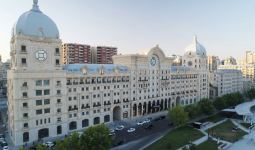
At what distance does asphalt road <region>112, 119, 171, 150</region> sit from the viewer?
7279cm

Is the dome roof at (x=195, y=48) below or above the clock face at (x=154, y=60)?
above

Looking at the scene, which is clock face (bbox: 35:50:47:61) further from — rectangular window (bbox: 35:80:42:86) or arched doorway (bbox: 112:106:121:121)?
arched doorway (bbox: 112:106:121:121)

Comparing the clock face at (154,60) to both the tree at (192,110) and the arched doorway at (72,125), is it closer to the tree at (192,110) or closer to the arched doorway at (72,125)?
the tree at (192,110)

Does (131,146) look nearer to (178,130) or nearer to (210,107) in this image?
(178,130)

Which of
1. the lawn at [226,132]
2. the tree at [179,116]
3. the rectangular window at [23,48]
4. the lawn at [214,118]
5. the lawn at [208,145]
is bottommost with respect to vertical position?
the lawn at [208,145]

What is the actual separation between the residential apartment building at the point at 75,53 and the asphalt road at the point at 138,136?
3844 inches

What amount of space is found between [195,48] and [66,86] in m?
87.7

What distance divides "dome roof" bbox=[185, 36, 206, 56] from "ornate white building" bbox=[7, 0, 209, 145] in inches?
944

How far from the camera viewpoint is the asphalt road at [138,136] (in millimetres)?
72787

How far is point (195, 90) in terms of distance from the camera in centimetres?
14038

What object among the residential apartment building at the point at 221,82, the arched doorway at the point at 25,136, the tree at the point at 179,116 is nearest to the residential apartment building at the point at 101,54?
the residential apartment building at the point at 221,82

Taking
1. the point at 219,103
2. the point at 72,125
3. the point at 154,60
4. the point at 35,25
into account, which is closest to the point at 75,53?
the point at 154,60

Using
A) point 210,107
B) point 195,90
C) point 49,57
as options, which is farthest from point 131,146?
point 195,90

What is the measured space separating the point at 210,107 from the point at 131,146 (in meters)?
44.8
